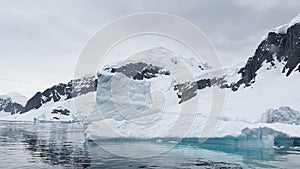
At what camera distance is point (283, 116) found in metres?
34.1

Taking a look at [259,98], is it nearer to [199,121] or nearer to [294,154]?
[199,121]

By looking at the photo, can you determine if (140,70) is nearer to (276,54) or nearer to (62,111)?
(276,54)

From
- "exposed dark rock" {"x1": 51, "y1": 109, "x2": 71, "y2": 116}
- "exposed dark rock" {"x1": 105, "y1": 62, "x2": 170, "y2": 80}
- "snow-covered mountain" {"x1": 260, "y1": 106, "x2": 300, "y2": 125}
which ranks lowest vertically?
"snow-covered mountain" {"x1": 260, "y1": 106, "x2": 300, "y2": 125}

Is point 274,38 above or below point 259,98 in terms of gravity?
above

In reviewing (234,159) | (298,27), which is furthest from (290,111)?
(298,27)

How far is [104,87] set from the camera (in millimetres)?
43781

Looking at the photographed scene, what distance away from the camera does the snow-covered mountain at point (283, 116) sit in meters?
33.4

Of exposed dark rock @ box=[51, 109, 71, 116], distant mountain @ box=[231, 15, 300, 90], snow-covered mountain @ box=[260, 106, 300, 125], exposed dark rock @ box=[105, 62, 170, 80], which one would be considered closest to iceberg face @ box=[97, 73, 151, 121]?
snow-covered mountain @ box=[260, 106, 300, 125]

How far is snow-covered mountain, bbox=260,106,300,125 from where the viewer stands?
33356 mm

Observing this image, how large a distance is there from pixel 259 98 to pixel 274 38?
1778 cm

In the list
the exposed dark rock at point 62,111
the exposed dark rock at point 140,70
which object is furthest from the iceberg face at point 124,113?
the exposed dark rock at point 62,111

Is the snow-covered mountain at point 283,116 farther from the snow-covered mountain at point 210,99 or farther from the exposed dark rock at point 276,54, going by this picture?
the exposed dark rock at point 276,54

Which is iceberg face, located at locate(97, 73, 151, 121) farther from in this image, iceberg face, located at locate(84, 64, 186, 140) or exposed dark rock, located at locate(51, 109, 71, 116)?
exposed dark rock, located at locate(51, 109, 71, 116)

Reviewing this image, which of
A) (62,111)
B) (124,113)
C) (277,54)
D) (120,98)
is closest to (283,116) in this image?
(124,113)
